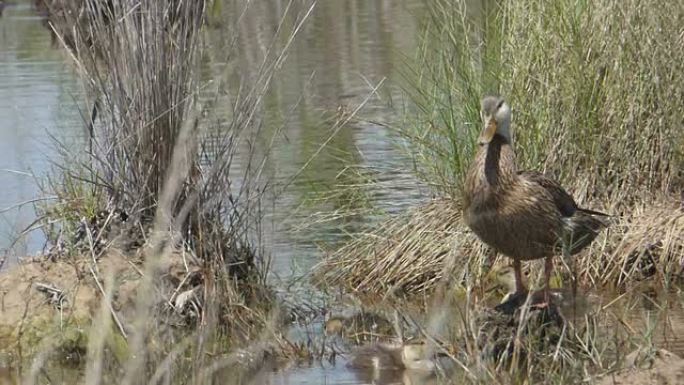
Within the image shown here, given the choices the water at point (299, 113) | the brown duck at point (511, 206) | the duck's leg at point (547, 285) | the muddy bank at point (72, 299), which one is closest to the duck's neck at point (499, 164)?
the brown duck at point (511, 206)

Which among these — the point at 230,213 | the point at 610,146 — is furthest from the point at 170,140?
the point at 610,146

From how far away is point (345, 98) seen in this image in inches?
654

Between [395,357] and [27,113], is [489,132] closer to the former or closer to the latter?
[395,357]

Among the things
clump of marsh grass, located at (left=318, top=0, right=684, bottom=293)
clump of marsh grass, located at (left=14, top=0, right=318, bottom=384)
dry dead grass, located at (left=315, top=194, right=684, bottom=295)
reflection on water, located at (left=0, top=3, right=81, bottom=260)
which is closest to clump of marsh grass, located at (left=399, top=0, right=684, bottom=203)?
clump of marsh grass, located at (left=318, top=0, right=684, bottom=293)

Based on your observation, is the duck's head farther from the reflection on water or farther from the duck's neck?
the reflection on water

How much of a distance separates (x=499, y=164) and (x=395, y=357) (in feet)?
3.65

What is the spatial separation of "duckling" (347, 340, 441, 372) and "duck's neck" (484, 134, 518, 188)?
90 centimetres

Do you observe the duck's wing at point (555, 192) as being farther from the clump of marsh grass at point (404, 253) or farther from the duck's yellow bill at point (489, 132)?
the clump of marsh grass at point (404, 253)

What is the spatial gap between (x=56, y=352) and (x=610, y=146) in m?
3.63

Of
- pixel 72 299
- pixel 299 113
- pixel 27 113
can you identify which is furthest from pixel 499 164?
pixel 27 113

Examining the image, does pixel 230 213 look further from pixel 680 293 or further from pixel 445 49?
pixel 680 293

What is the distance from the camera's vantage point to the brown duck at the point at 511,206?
770 cm

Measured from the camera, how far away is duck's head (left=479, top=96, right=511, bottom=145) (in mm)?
7739

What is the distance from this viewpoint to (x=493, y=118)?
25.6ft
